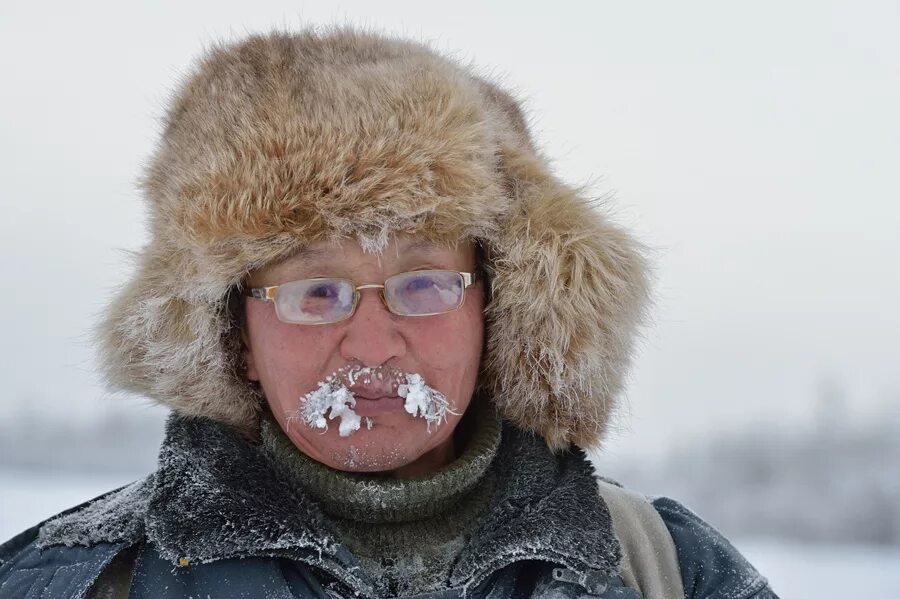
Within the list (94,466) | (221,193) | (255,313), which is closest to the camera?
(221,193)

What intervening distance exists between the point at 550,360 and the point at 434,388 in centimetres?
28

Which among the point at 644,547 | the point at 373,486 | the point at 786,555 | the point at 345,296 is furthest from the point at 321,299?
the point at 786,555

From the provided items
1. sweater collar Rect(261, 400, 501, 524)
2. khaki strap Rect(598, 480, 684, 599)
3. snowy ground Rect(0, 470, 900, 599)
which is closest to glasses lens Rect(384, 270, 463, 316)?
sweater collar Rect(261, 400, 501, 524)

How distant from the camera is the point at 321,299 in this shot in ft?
5.12

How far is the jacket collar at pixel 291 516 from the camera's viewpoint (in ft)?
4.67

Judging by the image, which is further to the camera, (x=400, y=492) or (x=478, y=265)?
(x=478, y=265)

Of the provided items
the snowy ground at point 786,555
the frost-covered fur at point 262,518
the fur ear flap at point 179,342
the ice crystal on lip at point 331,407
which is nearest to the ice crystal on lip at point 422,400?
the ice crystal on lip at point 331,407

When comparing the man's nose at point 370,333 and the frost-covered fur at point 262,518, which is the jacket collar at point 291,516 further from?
the man's nose at point 370,333

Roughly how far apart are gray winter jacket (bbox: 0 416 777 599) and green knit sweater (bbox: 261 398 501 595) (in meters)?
0.04

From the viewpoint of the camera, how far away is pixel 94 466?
12.4m

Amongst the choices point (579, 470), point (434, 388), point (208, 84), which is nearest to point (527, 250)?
point (434, 388)

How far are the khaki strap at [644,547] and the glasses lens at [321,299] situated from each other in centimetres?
75

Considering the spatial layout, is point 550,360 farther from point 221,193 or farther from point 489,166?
point 221,193

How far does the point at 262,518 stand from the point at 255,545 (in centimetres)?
6
